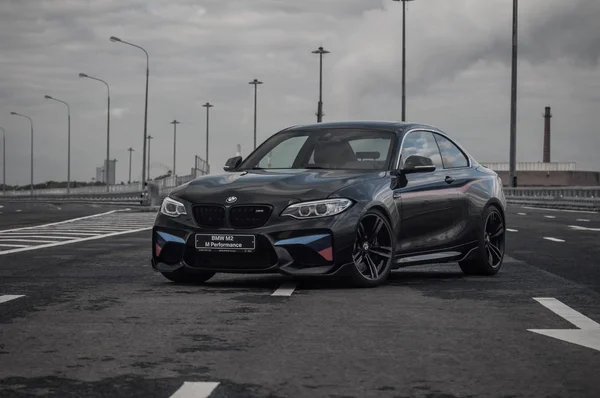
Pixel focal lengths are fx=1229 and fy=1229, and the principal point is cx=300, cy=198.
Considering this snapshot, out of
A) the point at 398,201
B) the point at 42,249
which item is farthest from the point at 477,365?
the point at 42,249

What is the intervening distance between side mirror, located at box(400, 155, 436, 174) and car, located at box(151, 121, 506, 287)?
0.01 metres

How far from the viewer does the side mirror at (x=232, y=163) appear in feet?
39.4

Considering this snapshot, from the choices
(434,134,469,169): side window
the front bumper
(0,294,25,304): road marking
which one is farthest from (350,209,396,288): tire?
(0,294,25,304): road marking

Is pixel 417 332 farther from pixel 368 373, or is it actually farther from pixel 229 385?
pixel 229 385

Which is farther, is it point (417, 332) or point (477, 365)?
point (417, 332)

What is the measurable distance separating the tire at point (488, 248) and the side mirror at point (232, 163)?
2479mm

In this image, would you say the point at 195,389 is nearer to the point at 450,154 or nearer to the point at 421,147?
the point at 421,147

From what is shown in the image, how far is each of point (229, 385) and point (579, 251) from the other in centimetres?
1117

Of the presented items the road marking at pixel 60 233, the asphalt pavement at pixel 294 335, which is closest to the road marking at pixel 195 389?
the asphalt pavement at pixel 294 335

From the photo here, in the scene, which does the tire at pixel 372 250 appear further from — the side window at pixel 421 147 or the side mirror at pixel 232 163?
the side mirror at pixel 232 163

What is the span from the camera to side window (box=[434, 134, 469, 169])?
40.7 ft

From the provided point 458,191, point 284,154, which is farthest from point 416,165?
point 284,154

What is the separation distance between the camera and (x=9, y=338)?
712cm

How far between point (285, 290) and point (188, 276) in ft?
3.82
